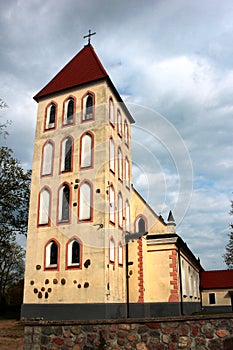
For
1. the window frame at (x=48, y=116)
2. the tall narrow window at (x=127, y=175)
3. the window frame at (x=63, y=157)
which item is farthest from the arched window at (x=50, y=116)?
the tall narrow window at (x=127, y=175)

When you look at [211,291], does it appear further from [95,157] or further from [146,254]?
[95,157]

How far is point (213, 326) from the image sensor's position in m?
6.90

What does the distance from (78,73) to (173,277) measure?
16.5 m

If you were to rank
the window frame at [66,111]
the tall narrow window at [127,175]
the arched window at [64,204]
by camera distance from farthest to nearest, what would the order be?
the tall narrow window at [127,175] → the window frame at [66,111] → the arched window at [64,204]

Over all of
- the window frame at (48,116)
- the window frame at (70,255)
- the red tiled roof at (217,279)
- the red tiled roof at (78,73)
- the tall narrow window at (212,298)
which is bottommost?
the tall narrow window at (212,298)

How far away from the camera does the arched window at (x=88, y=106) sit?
23188 millimetres

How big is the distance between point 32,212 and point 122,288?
7.80m

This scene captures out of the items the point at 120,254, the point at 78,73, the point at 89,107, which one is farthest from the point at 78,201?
the point at 78,73

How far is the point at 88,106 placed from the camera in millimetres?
23594

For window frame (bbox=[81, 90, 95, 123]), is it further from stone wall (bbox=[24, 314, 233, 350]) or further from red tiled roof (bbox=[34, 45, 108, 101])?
stone wall (bbox=[24, 314, 233, 350])

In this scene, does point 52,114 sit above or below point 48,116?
above

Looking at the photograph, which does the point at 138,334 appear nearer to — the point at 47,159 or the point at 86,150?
the point at 86,150

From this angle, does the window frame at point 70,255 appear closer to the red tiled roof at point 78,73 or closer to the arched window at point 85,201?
the arched window at point 85,201

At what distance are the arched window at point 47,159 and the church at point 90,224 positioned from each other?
72mm
